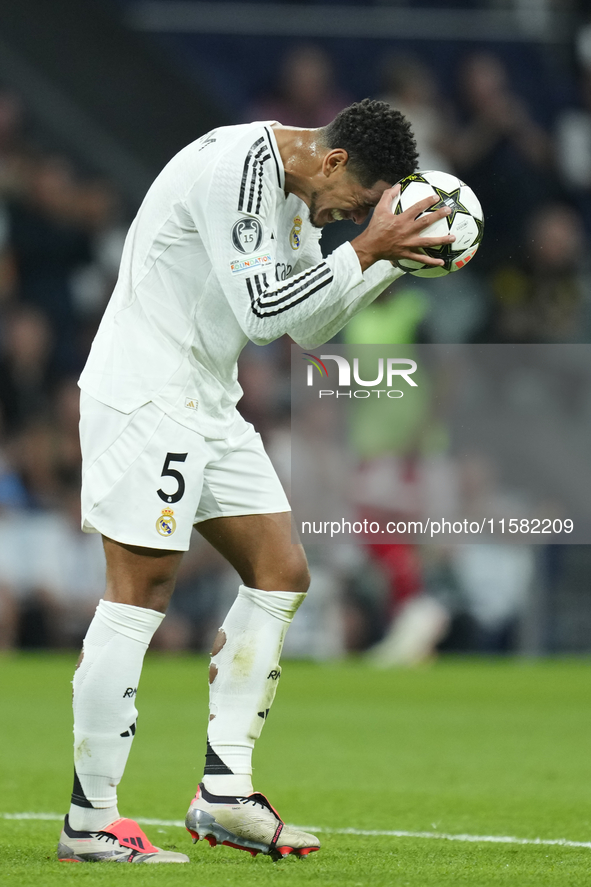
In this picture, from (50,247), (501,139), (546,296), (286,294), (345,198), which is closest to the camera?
(286,294)

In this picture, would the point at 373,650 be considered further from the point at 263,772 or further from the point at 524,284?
the point at 263,772

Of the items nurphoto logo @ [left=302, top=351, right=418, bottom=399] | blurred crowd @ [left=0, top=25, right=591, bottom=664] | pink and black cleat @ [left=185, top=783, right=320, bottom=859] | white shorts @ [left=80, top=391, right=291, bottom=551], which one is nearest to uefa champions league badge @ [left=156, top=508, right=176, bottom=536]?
white shorts @ [left=80, top=391, right=291, bottom=551]

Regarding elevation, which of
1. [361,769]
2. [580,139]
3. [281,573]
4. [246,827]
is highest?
[580,139]

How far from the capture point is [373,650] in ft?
33.7

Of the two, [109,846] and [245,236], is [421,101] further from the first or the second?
[109,846]

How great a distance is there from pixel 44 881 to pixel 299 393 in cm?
218

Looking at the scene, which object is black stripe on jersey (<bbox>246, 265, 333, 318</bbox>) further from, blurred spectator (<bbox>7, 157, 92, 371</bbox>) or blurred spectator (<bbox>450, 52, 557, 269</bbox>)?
blurred spectator (<bbox>7, 157, 92, 371</bbox>)

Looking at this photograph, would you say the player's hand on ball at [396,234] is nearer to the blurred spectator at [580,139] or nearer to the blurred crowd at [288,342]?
the blurred crowd at [288,342]

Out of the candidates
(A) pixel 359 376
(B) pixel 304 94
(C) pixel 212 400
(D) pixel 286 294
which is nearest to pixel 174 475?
(C) pixel 212 400

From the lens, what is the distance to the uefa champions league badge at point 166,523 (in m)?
3.62

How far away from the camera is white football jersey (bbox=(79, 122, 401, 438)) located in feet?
11.5

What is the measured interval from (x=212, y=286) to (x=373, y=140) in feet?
1.92

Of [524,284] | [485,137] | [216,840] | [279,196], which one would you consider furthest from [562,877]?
[485,137]

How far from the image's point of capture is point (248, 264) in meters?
3.50
